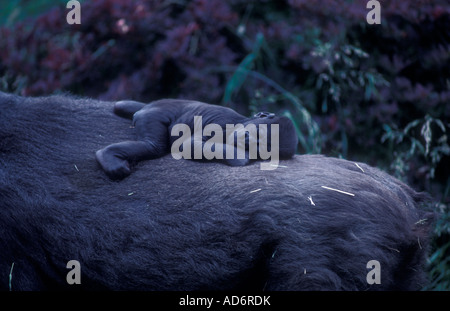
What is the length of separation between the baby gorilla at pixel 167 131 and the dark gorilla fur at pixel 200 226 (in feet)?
0.18

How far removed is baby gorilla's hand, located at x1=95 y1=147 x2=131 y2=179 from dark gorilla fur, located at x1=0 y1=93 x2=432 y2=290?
0.12ft

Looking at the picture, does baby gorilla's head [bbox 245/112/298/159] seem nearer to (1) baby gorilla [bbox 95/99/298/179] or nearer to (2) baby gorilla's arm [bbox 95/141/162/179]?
(1) baby gorilla [bbox 95/99/298/179]

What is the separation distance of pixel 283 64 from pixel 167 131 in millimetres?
2359

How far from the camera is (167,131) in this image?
222cm

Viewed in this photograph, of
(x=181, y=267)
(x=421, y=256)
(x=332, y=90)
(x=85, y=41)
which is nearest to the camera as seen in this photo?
(x=181, y=267)

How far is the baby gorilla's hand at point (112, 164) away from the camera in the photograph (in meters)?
2.05

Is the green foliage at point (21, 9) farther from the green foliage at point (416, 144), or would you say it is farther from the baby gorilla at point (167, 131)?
the green foliage at point (416, 144)

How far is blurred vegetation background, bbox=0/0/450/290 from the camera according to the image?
3754 mm

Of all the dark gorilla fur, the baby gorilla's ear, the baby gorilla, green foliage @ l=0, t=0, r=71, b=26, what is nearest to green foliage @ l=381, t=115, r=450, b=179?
the dark gorilla fur

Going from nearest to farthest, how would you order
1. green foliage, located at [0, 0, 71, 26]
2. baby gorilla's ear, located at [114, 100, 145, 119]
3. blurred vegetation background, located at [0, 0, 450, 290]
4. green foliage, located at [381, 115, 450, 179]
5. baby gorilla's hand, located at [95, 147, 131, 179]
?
1. baby gorilla's hand, located at [95, 147, 131, 179]
2. baby gorilla's ear, located at [114, 100, 145, 119]
3. green foliage, located at [381, 115, 450, 179]
4. blurred vegetation background, located at [0, 0, 450, 290]
5. green foliage, located at [0, 0, 71, 26]
